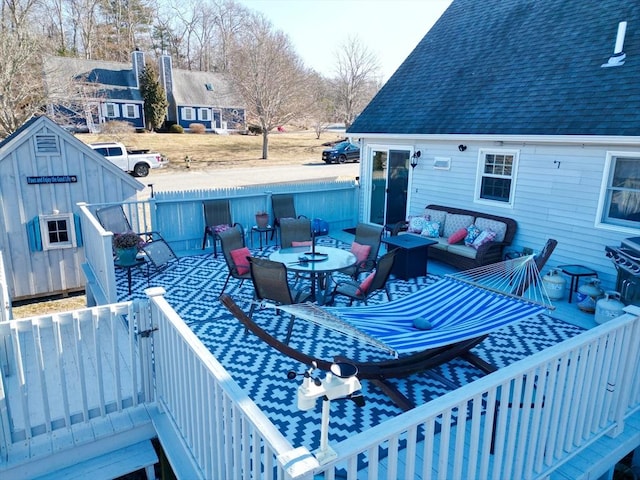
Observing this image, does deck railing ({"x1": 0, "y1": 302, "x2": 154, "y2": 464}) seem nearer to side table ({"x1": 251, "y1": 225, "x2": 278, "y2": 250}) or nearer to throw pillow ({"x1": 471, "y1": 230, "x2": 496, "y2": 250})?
side table ({"x1": 251, "y1": 225, "x2": 278, "y2": 250})

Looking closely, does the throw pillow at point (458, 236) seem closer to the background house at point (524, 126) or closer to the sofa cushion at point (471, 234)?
the sofa cushion at point (471, 234)

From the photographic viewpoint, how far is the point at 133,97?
1203 inches

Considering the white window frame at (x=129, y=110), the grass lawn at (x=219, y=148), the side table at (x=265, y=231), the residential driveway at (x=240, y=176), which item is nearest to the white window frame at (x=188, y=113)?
the grass lawn at (x=219, y=148)

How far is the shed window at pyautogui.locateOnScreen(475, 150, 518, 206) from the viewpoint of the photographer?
7.82 meters

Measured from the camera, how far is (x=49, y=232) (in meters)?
7.56

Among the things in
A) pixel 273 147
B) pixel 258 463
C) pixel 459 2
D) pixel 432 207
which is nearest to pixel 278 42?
pixel 273 147

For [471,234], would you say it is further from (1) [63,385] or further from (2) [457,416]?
(1) [63,385]

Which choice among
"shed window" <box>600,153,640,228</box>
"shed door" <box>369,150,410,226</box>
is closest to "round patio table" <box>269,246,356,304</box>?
"shed window" <box>600,153,640,228</box>

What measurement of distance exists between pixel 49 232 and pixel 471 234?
292 inches

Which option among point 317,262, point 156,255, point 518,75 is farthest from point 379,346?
point 518,75

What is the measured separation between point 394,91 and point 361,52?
26.9 meters

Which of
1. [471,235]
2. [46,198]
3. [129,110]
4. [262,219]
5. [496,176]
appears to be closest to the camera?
[46,198]

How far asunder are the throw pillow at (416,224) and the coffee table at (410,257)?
1.27 metres

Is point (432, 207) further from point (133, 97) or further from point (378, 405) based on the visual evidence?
point (133, 97)
